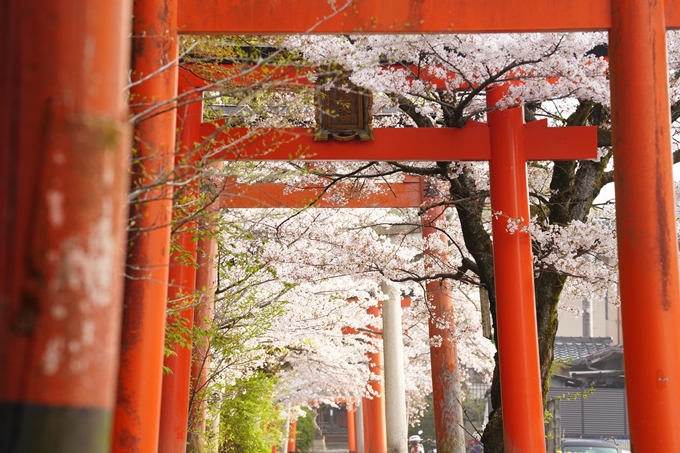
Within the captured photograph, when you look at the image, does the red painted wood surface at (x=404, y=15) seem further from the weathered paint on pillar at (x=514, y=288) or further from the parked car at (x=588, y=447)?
the parked car at (x=588, y=447)

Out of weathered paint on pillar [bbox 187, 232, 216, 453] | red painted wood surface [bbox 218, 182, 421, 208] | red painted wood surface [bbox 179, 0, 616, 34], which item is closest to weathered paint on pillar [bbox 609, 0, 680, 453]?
red painted wood surface [bbox 179, 0, 616, 34]

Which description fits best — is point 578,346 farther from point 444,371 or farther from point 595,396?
point 444,371

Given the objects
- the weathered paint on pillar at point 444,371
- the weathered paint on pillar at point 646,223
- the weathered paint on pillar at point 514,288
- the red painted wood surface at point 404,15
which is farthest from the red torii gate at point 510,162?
the weathered paint on pillar at point 444,371

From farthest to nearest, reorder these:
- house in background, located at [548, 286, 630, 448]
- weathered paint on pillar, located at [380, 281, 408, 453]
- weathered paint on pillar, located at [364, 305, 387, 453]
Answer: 1. house in background, located at [548, 286, 630, 448]
2. weathered paint on pillar, located at [364, 305, 387, 453]
3. weathered paint on pillar, located at [380, 281, 408, 453]

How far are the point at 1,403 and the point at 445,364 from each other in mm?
12664

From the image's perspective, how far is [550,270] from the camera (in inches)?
362

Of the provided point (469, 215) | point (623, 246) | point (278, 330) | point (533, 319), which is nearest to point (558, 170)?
point (469, 215)

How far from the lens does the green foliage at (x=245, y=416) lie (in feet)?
46.3

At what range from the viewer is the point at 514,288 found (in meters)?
8.51

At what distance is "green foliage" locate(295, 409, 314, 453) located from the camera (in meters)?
37.0

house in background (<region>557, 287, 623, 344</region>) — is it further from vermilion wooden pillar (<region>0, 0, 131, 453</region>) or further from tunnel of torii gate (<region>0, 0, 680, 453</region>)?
vermilion wooden pillar (<region>0, 0, 131, 453</region>)

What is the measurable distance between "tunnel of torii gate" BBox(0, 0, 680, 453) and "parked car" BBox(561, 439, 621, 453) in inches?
248

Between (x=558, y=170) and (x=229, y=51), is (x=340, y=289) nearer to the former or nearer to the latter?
(x=558, y=170)

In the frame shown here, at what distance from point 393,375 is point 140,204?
38.9 feet
